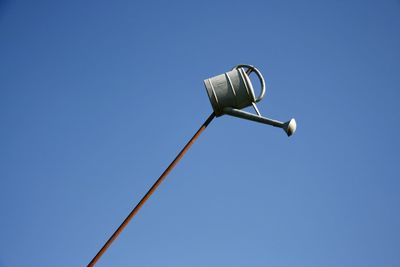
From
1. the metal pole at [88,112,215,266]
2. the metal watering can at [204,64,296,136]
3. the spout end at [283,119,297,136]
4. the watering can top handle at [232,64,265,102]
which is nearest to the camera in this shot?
the metal pole at [88,112,215,266]

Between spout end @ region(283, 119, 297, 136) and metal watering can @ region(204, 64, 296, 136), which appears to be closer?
spout end @ region(283, 119, 297, 136)

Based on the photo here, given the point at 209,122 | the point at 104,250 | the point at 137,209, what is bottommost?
the point at 104,250

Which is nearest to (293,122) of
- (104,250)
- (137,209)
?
(137,209)

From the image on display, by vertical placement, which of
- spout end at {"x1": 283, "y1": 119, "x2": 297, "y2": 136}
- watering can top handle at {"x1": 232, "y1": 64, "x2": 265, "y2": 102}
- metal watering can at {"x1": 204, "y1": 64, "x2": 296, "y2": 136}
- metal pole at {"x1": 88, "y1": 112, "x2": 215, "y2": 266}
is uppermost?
watering can top handle at {"x1": 232, "y1": 64, "x2": 265, "y2": 102}

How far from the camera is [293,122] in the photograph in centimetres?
480

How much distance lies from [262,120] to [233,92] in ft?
1.93

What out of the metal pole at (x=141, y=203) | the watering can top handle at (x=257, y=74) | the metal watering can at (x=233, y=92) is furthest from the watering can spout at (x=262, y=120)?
the metal pole at (x=141, y=203)

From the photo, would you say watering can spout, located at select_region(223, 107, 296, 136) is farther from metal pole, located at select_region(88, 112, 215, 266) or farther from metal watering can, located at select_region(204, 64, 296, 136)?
metal pole, located at select_region(88, 112, 215, 266)

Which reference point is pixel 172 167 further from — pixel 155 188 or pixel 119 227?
pixel 119 227

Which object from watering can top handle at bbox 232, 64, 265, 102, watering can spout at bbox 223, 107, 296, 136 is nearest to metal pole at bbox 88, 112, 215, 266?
watering can spout at bbox 223, 107, 296, 136

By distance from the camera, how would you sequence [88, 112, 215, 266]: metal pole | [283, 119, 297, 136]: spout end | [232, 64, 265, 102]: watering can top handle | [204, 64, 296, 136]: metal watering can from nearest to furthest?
[88, 112, 215, 266]: metal pole, [283, 119, 297, 136]: spout end, [204, 64, 296, 136]: metal watering can, [232, 64, 265, 102]: watering can top handle

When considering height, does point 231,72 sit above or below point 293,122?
above

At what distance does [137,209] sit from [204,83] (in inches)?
73.8

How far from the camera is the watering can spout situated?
4.77 m
